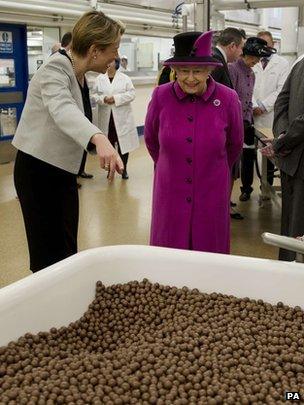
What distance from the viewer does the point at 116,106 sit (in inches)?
225

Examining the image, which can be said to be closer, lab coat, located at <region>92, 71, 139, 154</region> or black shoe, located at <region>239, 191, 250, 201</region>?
black shoe, located at <region>239, 191, 250, 201</region>

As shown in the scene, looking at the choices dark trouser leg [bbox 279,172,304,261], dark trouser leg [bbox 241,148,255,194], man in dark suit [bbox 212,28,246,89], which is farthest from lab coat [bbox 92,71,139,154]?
dark trouser leg [bbox 279,172,304,261]

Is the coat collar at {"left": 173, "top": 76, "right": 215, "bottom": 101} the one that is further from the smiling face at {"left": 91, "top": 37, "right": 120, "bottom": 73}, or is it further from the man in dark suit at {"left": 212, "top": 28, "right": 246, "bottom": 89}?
the man in dark suit at {"left": 212, "top": 28, "right": 246, "bottom": 89}

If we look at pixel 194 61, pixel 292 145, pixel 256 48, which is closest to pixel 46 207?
pixel 194 61

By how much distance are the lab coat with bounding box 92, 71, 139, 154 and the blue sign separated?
5.45 ft

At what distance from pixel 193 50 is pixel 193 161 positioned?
1.52 ft

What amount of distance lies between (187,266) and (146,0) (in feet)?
22.5

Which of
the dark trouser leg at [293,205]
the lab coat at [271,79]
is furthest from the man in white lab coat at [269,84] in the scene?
the dark trouser leg at [293,205]

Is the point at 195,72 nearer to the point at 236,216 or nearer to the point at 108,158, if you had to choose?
the point at 108,158

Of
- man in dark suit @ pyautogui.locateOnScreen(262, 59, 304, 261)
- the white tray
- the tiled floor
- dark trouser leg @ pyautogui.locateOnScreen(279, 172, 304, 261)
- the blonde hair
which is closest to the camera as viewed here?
the white tray

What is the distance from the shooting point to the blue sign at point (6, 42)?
260 inches

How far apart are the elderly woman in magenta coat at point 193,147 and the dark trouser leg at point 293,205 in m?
0.51

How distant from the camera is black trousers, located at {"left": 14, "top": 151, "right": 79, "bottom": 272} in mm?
2168

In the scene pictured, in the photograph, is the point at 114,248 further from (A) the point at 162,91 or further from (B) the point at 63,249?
(A) the point at 162,91
